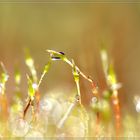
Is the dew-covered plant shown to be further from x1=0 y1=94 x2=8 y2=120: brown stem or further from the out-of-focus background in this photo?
the out-of-focus background

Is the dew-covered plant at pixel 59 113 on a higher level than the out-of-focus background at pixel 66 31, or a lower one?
lower

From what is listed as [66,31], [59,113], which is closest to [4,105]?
[59,113]

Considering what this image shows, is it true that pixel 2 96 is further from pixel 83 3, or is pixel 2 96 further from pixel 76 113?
pixel 83 3

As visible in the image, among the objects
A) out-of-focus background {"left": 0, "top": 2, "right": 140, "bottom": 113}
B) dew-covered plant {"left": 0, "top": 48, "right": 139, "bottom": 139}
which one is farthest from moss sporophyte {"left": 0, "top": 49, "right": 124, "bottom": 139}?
out-of-focus background {"left": 0, "top": 2, "right": 140, "bottom": 113}

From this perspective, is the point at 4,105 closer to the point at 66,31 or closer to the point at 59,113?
the point at 59,113

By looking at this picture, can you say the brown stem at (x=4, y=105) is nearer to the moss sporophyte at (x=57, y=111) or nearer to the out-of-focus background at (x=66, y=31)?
the moss sporophyte at (x=57, y=111)

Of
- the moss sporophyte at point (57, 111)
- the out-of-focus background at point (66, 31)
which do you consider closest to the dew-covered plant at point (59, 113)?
the moss sporophyte at point (57, 111)

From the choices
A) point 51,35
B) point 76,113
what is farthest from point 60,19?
point 76,113

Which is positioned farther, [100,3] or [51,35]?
[51,35]
